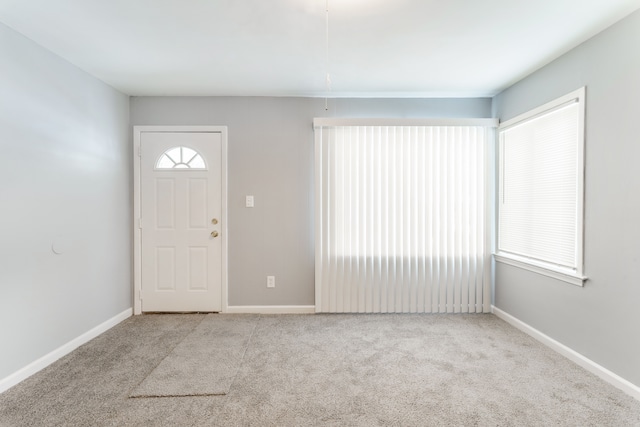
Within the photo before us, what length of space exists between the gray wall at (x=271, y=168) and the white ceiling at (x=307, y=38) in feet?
1.06

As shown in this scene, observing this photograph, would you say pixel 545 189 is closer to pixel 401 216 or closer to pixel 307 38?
pixel 401 216

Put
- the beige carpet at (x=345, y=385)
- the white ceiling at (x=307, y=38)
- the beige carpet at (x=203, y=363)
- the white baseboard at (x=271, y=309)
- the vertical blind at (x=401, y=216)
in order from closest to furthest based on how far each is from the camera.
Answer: the beige carpet at (x=345, y=385), the white ceiling at (x=307, y=38), the beige carpet at (x=203, y=363), the vertical blind at (x=401, y=216), the white baseboard at (x=271, y=309)

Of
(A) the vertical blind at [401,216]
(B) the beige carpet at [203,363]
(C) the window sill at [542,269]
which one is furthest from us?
(A) the vertical blind at [401,216]

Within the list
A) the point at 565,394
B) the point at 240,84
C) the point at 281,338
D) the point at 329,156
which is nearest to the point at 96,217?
the point at 240,84

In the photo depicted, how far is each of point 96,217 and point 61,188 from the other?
48 cm

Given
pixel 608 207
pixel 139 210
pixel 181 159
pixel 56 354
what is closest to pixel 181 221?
pixel 139 210

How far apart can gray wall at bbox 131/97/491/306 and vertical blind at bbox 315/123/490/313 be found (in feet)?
0.72

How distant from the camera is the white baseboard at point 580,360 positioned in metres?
2.01

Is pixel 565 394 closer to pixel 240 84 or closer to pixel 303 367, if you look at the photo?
pixel 303 367

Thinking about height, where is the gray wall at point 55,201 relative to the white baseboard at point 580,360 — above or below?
above

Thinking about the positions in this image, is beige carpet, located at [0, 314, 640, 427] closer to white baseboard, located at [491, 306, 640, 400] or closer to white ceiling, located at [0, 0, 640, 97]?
white baseboard, located at [491, 306, 640, 400]

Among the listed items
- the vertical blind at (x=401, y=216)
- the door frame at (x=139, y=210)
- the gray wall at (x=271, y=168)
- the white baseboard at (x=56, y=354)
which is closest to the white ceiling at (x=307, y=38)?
the gray wall at (x=271, y=168)

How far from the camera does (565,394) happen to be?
2008 millimetres

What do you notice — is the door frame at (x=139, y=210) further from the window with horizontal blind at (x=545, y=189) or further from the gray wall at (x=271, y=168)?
the window with horizontal blind at (x=545, y=189)
